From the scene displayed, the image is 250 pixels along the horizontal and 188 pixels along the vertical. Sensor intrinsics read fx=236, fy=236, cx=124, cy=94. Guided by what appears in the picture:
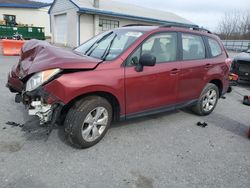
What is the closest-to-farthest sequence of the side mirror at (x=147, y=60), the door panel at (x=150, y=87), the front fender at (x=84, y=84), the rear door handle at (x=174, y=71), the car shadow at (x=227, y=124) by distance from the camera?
the front fender at (x=84, y=84) → the side mirror at (x=147, y=60) → the door panel at (x=150, y=87) → the rear door handle at (x=174, y=71) → the car shadow at (x=227, y=124)

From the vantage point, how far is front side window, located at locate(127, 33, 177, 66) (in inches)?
150

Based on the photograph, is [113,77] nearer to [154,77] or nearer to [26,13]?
[154,77]

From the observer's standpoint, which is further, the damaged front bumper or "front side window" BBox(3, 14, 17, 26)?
"front side window" BBox(3, 14, 17, 26)

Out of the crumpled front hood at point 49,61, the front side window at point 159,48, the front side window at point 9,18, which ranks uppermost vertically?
the front side window at point 9,18

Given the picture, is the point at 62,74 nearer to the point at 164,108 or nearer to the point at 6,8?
the point at 164,108

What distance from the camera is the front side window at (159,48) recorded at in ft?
12.5

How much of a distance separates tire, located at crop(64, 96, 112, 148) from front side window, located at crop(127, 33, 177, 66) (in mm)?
818

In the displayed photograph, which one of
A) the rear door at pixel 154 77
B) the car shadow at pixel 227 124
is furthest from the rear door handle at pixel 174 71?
the car shadow at pixel 227 124

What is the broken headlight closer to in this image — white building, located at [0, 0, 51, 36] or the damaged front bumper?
the damaged front bumper

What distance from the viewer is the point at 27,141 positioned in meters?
3.66

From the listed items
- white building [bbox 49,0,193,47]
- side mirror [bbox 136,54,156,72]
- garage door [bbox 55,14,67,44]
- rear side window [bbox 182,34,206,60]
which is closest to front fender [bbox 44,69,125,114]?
side mirror [bbox 136,54,156,72]

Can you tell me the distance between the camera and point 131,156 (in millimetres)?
3463

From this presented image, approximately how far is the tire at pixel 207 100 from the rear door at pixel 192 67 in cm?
16

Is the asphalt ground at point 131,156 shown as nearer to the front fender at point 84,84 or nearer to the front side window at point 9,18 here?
the front fender at point 84,84
